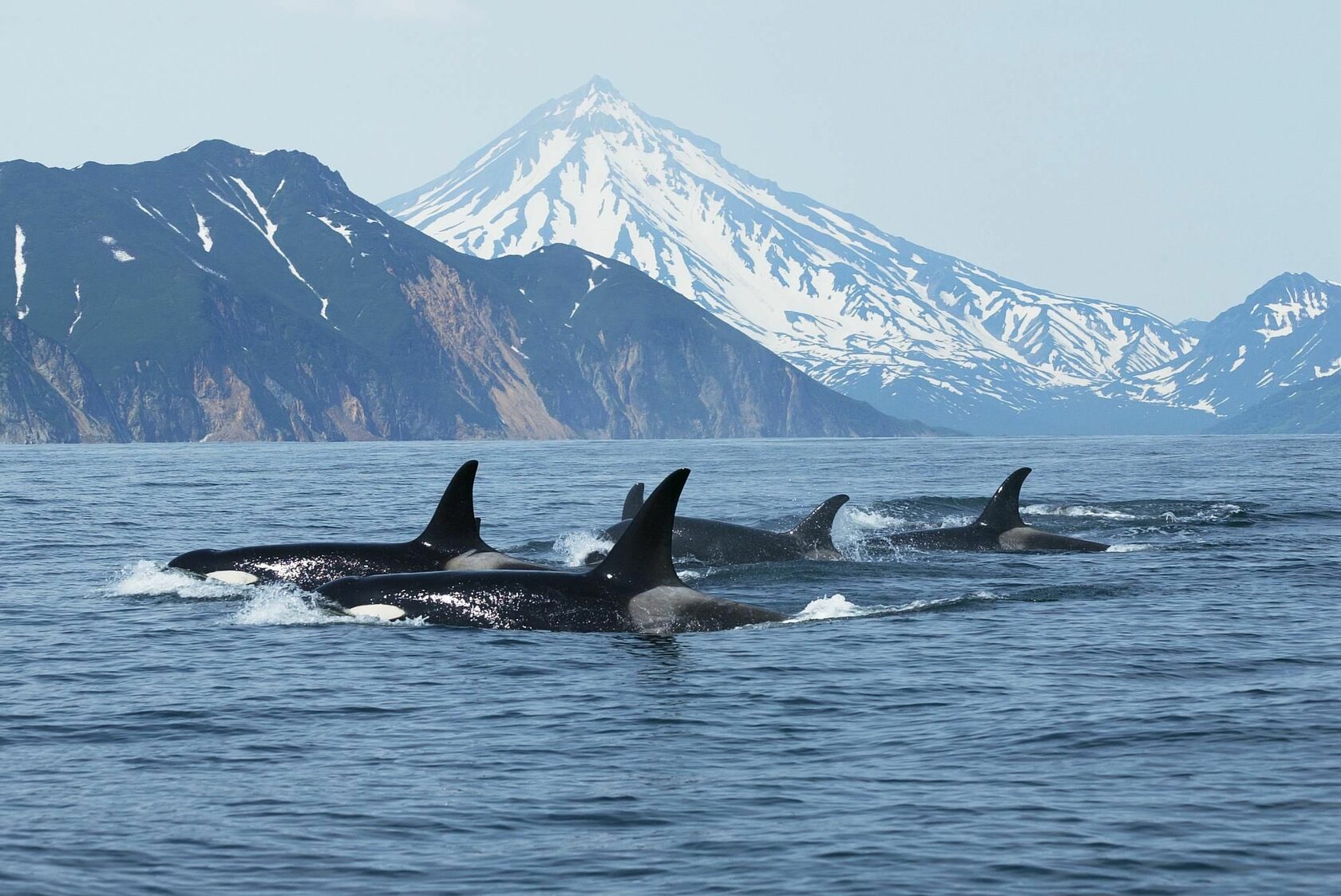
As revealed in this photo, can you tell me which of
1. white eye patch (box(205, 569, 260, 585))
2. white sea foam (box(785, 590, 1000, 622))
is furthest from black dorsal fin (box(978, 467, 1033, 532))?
white eye patch (box(205, 569, 260, 585))

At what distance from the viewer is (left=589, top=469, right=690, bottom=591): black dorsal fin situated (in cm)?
2028

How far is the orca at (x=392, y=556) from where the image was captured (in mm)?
25641

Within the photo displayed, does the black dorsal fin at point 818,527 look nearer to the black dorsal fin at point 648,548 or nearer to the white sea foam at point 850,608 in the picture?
the white sea foam at point 850,608

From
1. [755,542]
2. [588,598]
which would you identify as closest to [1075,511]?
[755,542]

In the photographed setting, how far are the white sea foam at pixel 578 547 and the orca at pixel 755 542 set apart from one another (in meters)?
0.49

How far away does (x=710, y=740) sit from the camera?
1512cm

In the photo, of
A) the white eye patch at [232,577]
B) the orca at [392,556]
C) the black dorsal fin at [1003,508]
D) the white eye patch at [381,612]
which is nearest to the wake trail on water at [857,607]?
the orca at [392,556]

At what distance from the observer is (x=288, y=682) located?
18062 millimetres

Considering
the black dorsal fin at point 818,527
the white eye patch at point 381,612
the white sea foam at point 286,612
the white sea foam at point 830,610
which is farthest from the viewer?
the black dorsal fin at point 818,527

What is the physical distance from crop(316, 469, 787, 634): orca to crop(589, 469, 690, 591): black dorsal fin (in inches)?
0.4

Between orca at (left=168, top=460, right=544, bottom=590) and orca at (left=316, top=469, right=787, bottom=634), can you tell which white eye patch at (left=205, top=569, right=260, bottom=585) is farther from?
orca at (left=316, top=469, right=787, bottom=634)

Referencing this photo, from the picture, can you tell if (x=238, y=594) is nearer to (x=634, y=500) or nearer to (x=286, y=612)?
(x=286, y=612)

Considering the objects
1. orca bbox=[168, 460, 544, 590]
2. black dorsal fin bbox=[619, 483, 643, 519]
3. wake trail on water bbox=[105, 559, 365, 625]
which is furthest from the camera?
black dorsal fin bbox=[619, 483, 643, 519]

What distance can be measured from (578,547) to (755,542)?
4.28 m
